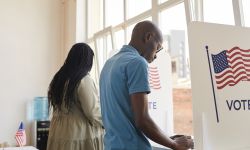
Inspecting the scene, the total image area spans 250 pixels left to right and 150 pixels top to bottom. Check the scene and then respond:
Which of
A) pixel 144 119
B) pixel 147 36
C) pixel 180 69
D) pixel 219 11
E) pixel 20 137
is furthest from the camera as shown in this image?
pixel 20 137

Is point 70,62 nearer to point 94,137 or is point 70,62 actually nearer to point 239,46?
point 94,137

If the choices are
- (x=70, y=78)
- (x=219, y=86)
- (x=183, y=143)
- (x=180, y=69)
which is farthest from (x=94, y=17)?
(x=183, y=143)

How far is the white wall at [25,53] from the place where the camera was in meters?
4.23

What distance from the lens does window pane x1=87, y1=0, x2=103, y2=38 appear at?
436 centimetres

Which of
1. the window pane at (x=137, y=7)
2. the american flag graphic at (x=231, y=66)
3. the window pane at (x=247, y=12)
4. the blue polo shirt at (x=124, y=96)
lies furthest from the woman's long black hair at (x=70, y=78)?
the window pane at (x=137, y=7)

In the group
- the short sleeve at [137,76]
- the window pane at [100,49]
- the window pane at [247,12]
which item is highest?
the window pane at [100,49]

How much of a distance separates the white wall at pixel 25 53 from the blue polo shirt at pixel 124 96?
3216mm

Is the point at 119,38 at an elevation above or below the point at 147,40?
above

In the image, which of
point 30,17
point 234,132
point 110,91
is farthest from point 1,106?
point 234,132

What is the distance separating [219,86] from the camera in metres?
1.42

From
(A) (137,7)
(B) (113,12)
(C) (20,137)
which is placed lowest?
(C) (20,137)

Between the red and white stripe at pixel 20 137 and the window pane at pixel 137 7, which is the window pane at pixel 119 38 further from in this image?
the red and white stripe at pixel 20 137

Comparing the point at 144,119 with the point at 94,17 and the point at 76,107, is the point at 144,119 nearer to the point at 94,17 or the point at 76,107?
the point at 76,107

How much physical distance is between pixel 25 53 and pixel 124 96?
3.43 meters
